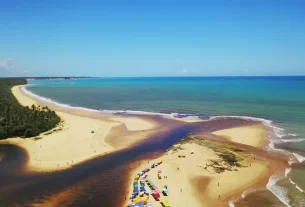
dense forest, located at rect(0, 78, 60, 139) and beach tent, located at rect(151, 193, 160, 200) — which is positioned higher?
dense forest, located at rect(0, 78, 60, 139)

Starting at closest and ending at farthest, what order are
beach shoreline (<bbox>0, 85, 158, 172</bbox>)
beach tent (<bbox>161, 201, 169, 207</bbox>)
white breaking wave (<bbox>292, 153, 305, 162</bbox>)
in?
beach tent (<bbox>161, 201, 169, 207</bbox>) → white breaking wave (<bbox>292, 153, 305, 162</bbox>) → beach shoreline (<bbox>0, 85, 158, 172</bbox>)

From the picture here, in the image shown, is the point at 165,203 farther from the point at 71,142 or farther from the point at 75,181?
the point at 71,142

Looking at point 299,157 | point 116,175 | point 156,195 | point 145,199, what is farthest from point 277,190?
point 116,175

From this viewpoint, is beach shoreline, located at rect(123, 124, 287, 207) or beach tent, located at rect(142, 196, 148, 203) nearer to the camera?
beach tent, located at rect(142, 196, 148, 203)

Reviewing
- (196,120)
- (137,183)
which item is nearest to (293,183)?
(137,183)

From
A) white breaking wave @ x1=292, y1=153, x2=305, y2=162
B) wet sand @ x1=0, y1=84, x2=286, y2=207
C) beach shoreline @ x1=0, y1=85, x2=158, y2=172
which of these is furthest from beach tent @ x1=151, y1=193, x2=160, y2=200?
white breaking wave @ x1=292, y1=153, x2=305, y2=162

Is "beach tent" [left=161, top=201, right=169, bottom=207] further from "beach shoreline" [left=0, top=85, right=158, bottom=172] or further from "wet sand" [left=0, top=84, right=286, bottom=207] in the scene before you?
"beach shoreline" [left=0, top=85, right=158, bottom=172]

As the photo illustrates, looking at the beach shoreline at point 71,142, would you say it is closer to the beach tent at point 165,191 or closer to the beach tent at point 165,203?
the beach tent at point 165,191

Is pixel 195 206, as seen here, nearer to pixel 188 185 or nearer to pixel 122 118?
pixel 188 185
